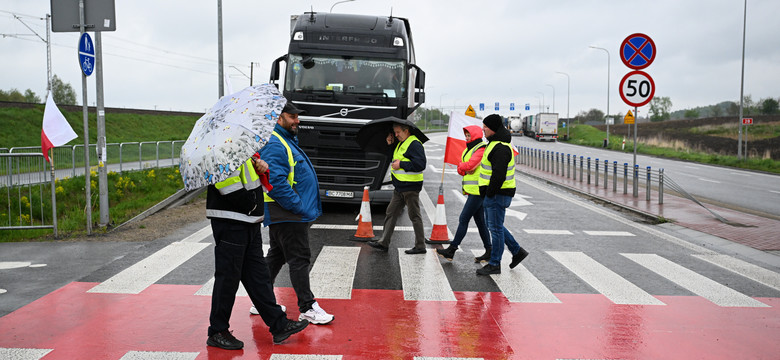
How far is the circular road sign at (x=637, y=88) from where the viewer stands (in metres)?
14.1

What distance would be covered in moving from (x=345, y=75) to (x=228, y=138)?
8285 mm

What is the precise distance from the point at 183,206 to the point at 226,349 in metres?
10.2

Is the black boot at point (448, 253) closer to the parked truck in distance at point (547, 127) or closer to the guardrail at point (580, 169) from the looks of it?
the guardrail at point (580, 169)

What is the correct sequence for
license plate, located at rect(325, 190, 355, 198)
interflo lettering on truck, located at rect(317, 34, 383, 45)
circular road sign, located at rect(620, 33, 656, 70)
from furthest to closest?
circular road sign, located at rect(620, 33, 656, 70), interflo lettering on truck, located at rect(317, 34, 383, 45), license plate, located at rect(325, 190, 355, 198)

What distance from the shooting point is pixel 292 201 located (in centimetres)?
515

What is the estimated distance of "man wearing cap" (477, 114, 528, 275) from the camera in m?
7.39

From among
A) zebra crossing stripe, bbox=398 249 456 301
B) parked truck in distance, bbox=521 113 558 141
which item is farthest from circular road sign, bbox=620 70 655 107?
parked truck in distance, bbox=521 113 558 141

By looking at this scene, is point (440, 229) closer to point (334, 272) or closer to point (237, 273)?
point (334, 272)

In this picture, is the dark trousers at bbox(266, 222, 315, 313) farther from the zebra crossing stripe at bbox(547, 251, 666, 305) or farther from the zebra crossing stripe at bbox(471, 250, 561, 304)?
the zebra crossing stripe at bbox(547, 251, 666, 305)

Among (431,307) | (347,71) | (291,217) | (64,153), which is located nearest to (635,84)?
(347,71)

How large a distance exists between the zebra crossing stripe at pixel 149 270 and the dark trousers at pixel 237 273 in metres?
2.13

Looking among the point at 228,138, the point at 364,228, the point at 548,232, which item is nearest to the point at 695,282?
the point at 548,232

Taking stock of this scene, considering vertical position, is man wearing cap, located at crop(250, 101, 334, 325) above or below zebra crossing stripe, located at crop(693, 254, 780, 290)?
above

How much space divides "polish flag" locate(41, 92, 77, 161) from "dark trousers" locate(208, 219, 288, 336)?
6.66 m
